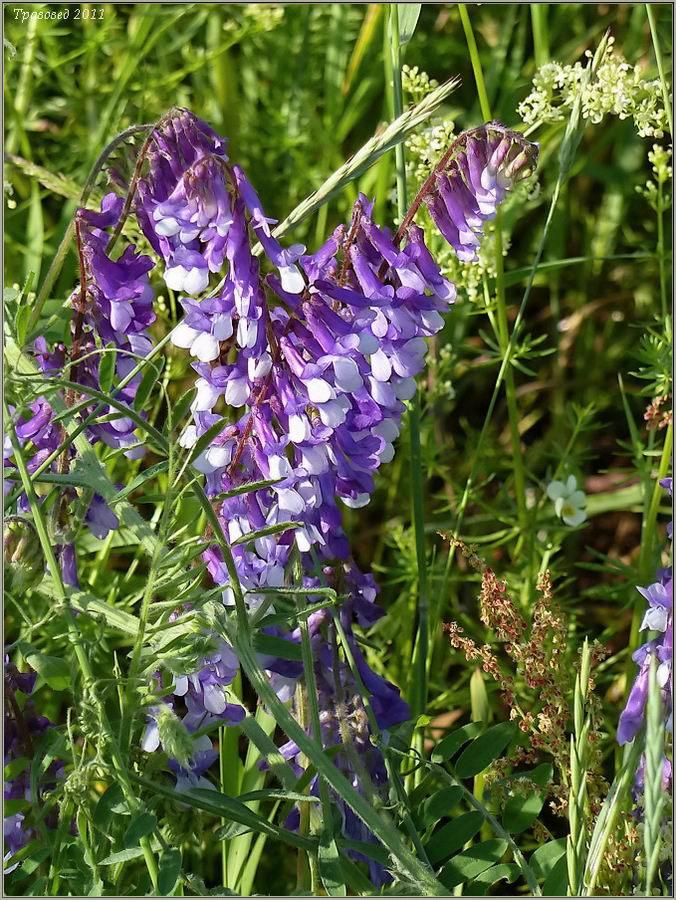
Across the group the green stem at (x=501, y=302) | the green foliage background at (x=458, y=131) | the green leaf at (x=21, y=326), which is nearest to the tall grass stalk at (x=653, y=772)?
the green leaf at (x=21, y=326)

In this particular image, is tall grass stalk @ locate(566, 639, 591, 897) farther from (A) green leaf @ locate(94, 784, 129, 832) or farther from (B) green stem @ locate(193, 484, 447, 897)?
(A) green leaf @ locate(94, 784, 129, 832)

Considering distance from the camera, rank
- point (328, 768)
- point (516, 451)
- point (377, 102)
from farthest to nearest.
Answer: point (377, 102), point (516, 451), point (328, 768)

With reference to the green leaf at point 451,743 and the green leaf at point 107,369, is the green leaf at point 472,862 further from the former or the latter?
the green leaf at point 107,369

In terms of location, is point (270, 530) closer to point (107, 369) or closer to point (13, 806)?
point (107, 369)

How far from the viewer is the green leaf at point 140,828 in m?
1.14

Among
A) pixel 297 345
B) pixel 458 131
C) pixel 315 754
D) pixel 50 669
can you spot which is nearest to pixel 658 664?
pixel 315 754

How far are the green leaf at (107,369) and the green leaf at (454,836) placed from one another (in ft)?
2.01

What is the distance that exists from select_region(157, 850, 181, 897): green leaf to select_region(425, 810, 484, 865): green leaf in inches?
11.0

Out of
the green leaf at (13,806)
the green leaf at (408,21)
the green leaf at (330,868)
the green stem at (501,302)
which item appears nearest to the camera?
the green leaf at (330,868)

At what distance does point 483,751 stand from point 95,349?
0.64m

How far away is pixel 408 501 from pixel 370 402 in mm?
1181

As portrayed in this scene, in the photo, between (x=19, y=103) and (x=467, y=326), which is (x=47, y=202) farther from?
(x=467, y=326)

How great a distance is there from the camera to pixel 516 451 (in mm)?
1937

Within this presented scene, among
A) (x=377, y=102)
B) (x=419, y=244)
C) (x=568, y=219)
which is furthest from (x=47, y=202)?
(x=419, y=244)
